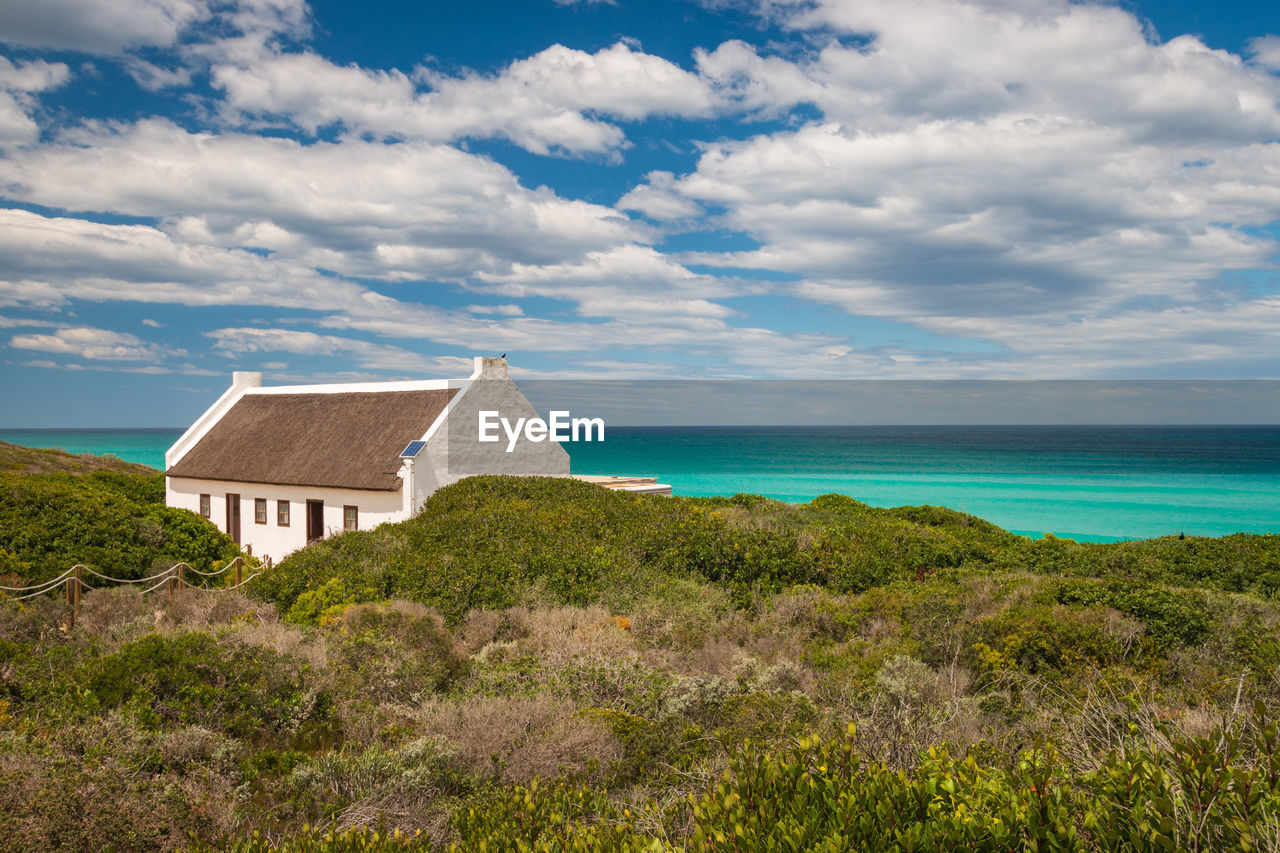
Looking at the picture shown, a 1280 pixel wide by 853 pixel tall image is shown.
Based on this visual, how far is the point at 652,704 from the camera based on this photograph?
745 centimetres

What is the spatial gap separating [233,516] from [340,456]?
5.96m

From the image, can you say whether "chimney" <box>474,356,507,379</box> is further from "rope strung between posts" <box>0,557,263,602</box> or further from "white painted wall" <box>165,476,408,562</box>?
"rope strung between posts" <box>0,557,263,602</box>


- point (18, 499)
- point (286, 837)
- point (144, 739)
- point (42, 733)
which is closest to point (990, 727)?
point (286, 837)

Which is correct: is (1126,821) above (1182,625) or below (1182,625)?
above

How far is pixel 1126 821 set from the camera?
334cm

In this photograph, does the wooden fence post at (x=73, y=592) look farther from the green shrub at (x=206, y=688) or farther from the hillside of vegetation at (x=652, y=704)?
the green shrub at (x=206, y=688)

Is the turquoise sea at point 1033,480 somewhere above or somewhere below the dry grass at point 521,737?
below

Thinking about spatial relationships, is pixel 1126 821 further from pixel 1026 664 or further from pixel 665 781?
A: pixel 1026 664

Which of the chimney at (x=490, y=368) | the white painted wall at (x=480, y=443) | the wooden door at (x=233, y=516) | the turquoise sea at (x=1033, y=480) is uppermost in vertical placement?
the chimney at (x=490, y=368)

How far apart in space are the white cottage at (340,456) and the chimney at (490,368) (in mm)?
32

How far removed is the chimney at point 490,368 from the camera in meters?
23.4

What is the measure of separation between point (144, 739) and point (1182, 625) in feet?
38.5

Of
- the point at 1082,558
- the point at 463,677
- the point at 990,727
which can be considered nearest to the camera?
the point at 990,727

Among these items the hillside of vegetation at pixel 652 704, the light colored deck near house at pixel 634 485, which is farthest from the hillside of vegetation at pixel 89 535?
the light colored deck near house at pixel 634 485
